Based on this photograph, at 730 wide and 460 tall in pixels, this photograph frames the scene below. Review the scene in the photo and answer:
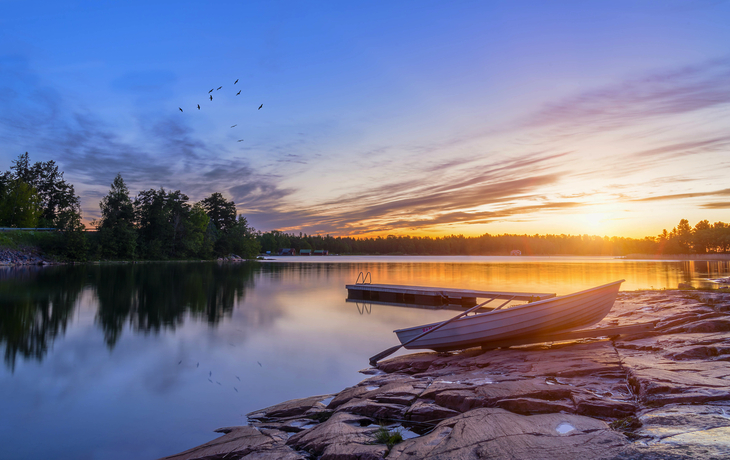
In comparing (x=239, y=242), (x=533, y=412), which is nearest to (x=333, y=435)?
(x=533, y=412)

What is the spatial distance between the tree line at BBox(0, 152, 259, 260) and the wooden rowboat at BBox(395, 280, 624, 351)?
69014 millimetres

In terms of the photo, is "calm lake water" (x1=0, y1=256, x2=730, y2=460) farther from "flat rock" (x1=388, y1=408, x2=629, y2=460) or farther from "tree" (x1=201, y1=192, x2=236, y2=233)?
"tree" (x1=201, y1=192, x2=236, y2=233)

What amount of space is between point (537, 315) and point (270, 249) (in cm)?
16582

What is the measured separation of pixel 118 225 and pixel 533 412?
7923cm

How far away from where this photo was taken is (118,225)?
67938 mm

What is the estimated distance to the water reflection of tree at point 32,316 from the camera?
11398 millimetres

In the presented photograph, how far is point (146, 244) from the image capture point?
249ft

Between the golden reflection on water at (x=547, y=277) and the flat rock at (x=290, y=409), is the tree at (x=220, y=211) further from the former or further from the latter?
the flat rock at (x=290, y=409)

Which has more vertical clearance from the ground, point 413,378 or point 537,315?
point 537,315

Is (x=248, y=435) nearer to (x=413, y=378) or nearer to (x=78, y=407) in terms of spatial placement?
(x=413, y=378)

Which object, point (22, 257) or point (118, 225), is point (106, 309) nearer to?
point (22, 257)

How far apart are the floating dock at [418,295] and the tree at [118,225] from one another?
5885 centimetres

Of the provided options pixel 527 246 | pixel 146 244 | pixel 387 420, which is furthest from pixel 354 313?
pixel 527 246

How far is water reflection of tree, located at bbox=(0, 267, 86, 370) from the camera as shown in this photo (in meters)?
11.4
